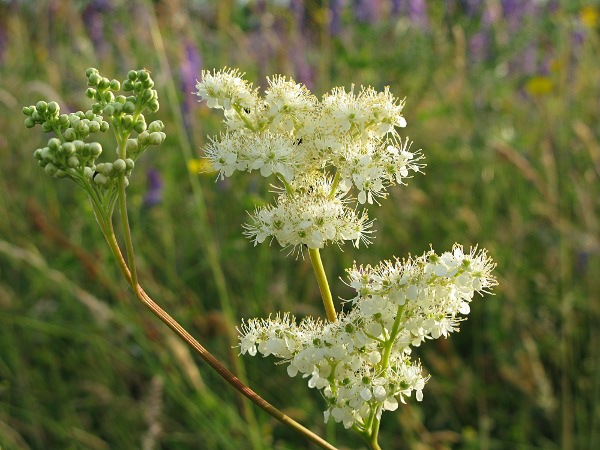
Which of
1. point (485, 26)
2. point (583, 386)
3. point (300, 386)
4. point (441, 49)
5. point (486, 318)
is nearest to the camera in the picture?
point (583, 386)

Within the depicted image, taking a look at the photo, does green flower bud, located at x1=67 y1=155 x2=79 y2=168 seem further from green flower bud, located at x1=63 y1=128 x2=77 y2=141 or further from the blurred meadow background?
the blurred meadow background

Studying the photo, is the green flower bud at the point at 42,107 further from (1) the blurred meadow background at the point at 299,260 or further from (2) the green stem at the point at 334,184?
(1) the blurred meadow background at the point at 299,260

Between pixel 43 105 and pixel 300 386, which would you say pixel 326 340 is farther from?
pixel 300 386

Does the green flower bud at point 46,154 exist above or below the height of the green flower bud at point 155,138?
below

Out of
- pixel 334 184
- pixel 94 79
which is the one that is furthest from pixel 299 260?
pixel 94 79

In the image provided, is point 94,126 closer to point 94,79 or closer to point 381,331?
point 94,79

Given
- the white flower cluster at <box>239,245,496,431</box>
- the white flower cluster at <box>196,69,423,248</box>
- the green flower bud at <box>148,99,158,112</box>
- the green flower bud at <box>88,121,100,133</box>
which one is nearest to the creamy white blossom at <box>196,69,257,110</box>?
the white flower cluster at <box>196,69,423,248</box>

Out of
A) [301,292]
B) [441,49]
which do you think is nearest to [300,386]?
[301,292]

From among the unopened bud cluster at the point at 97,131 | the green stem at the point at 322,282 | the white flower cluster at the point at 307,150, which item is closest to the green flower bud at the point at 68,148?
the unopened bud cluster at the point at 97,131

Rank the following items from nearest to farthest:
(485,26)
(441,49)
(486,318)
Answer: (486,318), (441,49), (485,26)
